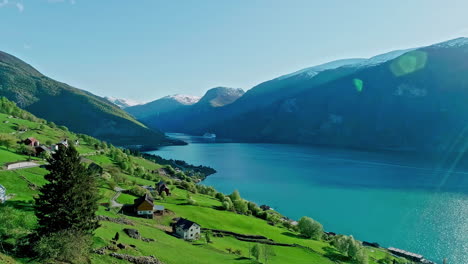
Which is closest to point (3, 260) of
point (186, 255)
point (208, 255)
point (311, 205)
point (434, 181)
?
point (186, 255)

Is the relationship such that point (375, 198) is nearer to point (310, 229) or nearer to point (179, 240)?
point (310, 229)

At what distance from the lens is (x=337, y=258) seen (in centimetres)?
5978

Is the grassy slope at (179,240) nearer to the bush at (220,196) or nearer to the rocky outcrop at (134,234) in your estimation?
the rocky outcrop at (134,234)

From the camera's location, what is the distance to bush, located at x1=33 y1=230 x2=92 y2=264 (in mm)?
22656

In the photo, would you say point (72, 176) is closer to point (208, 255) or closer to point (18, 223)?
point (18, 223)

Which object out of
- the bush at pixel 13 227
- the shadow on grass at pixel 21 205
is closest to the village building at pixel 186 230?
the shadow on grass at pixel 21 205

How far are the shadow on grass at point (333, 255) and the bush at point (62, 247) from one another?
46747 mm

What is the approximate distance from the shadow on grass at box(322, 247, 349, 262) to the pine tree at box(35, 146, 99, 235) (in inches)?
1845

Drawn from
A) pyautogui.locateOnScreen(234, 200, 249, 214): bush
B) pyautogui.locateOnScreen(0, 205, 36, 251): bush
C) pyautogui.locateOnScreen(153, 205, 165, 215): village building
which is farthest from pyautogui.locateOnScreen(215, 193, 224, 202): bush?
pyautogui.locateOnScreen(0, 205, 36, 251): bush

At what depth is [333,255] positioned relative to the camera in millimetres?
60531

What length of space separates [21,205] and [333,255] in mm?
52487

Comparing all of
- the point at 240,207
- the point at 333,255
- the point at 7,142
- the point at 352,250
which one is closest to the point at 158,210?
the point at 240,207

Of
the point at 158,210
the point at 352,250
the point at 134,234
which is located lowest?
the point at 352,250

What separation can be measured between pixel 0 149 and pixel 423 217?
11981 cm
